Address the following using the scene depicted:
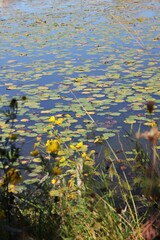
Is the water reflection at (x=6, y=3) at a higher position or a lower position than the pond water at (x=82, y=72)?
higher

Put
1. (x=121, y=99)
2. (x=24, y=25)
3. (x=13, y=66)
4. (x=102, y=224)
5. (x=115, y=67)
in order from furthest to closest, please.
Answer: (x=24, y=25), (x=13, y=66), (x=115, y=67), (x=121, y=99), (x=102, y=224)

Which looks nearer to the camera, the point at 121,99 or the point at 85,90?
the point at 121,99

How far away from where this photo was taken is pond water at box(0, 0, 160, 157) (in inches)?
166

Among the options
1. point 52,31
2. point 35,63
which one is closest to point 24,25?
point 52,31

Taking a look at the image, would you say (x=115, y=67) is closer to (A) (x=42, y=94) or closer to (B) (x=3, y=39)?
(A) (x=42, y=94)

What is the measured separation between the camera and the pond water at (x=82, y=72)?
4.21 metres

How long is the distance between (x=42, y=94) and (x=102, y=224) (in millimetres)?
3304

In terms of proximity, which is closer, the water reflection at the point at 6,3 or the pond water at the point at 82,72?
the pond water at the point at 82,72

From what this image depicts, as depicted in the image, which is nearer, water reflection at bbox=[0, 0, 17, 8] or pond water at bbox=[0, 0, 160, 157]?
pond water at bbox=[0, 0, 160, 157]

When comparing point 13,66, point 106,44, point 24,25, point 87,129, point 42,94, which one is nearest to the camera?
point 87,129

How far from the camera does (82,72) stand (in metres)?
6.04

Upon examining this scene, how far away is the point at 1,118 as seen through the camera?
172 inches

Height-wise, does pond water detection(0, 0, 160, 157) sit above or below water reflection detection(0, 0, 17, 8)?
below

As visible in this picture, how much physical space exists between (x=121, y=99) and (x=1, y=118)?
1.27 metres
